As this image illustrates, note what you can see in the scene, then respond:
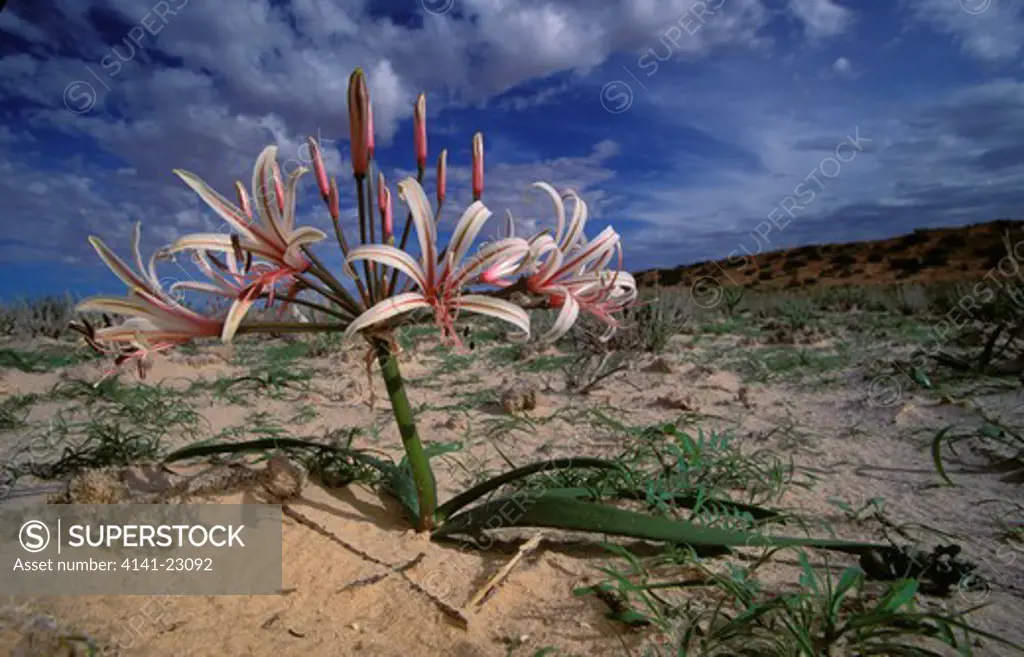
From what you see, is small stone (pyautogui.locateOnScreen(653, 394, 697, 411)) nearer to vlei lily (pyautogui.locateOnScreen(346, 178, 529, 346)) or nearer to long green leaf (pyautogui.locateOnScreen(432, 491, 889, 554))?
long green leaf (pyautogui.locateOnScreen(432, 491, 889, 554))

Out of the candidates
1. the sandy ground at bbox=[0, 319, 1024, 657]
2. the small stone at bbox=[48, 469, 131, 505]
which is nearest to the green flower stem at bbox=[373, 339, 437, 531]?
the sandy ground at bbox=[0, 319, 1024, 657]

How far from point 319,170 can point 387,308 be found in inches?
21.9

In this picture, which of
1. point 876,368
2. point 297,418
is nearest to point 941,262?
point 876,368

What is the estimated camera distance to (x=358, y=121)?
63.3 inches

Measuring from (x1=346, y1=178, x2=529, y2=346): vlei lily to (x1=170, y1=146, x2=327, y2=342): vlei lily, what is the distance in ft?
0.75

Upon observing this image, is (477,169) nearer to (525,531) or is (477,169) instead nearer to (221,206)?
(221,206)

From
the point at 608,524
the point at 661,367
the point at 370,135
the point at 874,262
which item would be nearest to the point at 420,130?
the point at 370,135

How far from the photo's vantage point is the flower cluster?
151 cm

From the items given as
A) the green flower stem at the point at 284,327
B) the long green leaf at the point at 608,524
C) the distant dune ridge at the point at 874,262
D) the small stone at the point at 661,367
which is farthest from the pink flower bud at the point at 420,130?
the distant dune ridge at the point at 874,262

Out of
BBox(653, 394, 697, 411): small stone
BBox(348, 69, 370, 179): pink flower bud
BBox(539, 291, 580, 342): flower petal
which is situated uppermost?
BBox(348, 69, 370, 179): pink flower bud

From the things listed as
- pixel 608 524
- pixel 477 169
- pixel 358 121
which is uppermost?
pixel 358 121

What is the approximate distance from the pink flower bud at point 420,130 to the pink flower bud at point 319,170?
267 millimetres

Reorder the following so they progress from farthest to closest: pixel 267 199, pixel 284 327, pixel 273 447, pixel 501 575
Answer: pixel 273 447 → pixel 501 575 → pixel 284 327 → pixel 267 199

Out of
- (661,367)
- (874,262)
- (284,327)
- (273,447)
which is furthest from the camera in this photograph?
(874,262)
